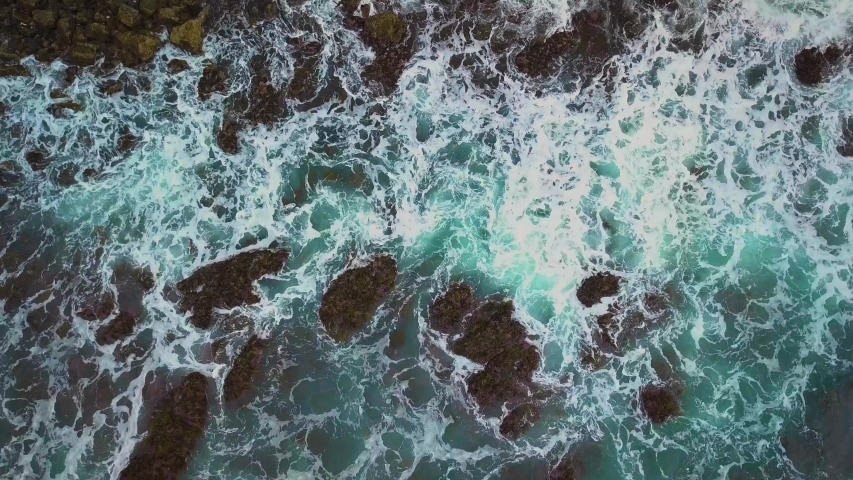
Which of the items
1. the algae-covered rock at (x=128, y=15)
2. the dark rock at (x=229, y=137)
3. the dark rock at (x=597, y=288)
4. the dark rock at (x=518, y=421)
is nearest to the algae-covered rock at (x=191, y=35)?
the algae-covered rock at (x=128, y=15)

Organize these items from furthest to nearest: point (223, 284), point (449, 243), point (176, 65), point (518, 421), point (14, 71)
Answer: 1. point (176, 65)
2. point (449, 243)
3. point (14, 71)
4. point (223, 284)
5. point (518, 421)

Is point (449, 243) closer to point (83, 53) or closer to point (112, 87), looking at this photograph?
point (112, 87)

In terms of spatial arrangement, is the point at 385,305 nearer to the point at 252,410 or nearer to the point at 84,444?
the point at 252,410

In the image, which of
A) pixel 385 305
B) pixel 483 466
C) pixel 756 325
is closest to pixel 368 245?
pixel 385 305

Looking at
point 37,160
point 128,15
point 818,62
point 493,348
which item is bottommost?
point 493,348

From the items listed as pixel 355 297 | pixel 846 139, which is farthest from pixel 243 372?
pixel 846 139

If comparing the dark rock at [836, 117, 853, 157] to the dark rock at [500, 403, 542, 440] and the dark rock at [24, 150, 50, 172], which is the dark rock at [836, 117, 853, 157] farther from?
the dark rock at [24, 150, 50, 172]
